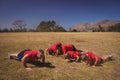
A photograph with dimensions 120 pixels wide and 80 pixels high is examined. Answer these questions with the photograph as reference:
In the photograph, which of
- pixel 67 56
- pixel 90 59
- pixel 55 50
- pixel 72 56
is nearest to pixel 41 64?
pixel 67 56

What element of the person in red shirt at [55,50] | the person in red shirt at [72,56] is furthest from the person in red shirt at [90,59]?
the person in red shirt at [55,50]

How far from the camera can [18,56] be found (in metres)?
8.72

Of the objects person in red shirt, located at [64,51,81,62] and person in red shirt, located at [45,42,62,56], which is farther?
person in red shirt, located at [45,42,62,56]

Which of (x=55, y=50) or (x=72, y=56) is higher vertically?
(x=55, y=50)

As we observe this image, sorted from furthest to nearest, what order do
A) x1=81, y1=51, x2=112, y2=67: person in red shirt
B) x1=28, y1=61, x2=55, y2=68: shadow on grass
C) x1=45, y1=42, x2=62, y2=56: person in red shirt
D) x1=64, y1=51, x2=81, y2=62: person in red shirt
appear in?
1. x1=45, y1=42, x2=62, y2=56: person in red shirt
2. x1=64, y1=51, x2=81, y2=62: person in red shirt
3. x1=81, y1=51, x2=112, y2=67: person in red shirt
4. x1=28, y1=61, x2=55, y2=68: shadow on grass

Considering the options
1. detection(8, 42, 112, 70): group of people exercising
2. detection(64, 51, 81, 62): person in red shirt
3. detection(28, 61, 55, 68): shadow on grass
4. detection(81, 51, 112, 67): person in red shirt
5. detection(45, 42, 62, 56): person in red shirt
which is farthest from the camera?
detection(45, 42, 62, 56): person in red shirt

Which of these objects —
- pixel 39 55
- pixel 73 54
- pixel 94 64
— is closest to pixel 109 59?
pixel 94 64

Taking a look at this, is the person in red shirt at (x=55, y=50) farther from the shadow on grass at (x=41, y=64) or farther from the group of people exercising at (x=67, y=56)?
the shadow on grass at (x=41, y=64)

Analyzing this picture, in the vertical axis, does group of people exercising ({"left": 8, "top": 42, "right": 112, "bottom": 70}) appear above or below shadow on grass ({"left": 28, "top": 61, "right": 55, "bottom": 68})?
above

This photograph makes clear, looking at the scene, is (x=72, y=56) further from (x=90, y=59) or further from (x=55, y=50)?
(x=55, y=50)

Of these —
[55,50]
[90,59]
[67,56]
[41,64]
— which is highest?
[55,50]

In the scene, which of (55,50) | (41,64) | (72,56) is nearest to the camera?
(41,64)

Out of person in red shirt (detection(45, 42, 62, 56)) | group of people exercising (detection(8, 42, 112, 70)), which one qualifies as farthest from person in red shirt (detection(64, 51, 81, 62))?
person in red shirt (detection(45, 42, 62, 56))

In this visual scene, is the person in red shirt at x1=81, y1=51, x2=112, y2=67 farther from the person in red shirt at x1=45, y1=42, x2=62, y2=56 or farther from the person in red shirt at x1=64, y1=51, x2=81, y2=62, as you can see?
the person in red shirt at x1=45, y1=42, x2=62, y2=56
